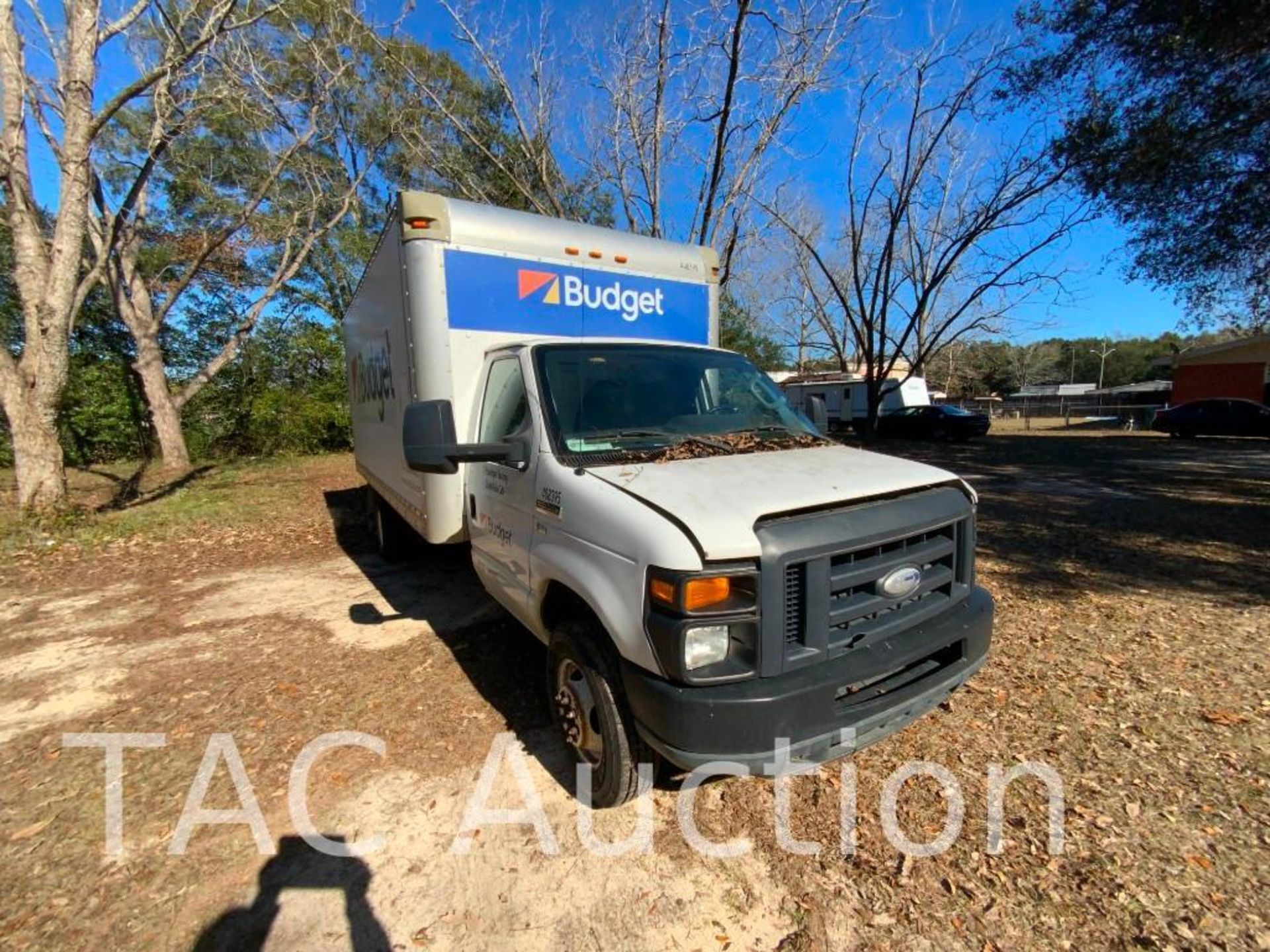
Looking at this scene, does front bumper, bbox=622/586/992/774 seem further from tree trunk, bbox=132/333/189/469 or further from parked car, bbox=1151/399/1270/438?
parked car, bbox=1151/399/1270/438

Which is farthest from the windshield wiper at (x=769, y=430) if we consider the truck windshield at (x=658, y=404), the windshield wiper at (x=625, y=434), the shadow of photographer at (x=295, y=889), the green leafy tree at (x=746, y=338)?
the green leafy tree at (x=746, y=338)

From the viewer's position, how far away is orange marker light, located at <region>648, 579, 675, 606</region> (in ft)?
6.61

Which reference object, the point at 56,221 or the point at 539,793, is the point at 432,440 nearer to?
the point at 539,793

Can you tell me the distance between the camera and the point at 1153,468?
13.2 metres

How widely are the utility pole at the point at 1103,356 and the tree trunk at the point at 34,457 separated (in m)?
89.9

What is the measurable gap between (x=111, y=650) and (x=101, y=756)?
1716 mm

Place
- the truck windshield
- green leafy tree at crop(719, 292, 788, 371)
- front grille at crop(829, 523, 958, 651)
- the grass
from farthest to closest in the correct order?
green leafy tree at crop(719, 292, 788, 371) < the grass < the truck windshield < front grille at crop(829, 523, 958, 651)

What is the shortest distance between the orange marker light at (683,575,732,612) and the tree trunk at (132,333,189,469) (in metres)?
16.0

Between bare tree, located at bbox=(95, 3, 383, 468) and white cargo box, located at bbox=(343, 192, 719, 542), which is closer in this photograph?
white cargo box, located at bbox=(343, 192, 719, 542)

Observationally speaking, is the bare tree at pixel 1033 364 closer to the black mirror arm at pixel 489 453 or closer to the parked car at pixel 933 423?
the parked car at pixel 933 423

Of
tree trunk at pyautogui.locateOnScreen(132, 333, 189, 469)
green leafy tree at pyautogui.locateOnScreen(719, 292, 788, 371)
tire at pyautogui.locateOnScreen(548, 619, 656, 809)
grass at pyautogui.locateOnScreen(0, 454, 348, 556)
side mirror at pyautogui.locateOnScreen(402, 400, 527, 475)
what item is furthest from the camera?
green leafy tree at pyautogui.locateOnScreen(719, 292, 788, 371)

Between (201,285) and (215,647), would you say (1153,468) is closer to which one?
(215,647)

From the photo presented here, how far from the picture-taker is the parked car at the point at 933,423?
22906 millimetres

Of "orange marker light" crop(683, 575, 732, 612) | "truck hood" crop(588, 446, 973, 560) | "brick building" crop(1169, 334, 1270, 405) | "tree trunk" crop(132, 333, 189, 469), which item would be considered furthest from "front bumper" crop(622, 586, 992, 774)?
"brick building" crop(1169, 334, 1270, 405)
